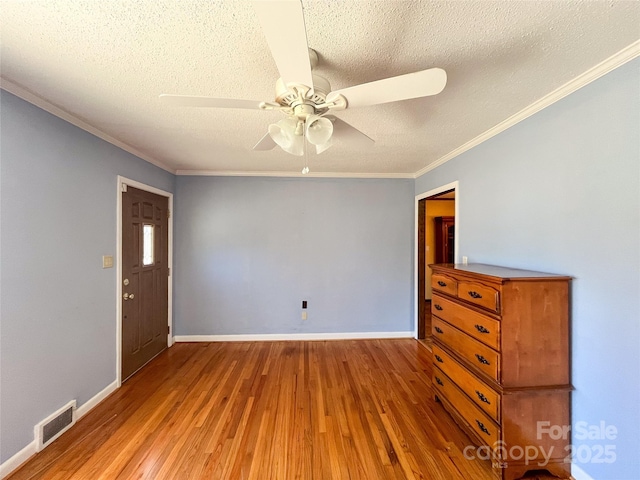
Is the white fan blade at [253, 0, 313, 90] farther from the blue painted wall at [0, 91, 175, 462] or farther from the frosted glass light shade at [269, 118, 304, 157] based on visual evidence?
the blue painted wall at [0, 91, 175, 462]

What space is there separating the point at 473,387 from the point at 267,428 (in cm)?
154

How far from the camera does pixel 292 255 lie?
3709 millimetres

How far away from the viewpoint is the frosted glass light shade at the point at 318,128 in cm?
124

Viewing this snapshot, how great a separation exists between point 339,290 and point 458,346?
1.97m

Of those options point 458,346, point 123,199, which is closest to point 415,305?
point 458,346

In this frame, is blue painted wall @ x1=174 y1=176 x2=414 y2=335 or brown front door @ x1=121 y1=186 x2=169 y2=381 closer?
brown front door @ x1=121 y1=186 x2=169 y2=381

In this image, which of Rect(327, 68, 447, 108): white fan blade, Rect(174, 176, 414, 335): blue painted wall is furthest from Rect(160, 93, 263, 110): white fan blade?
Rect(174, 176, 414, 335): blue painted wall

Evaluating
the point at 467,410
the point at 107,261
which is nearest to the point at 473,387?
the point at 467,410

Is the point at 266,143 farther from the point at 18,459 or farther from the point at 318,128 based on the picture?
the point at 18,459

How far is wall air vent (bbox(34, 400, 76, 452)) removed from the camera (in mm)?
1726

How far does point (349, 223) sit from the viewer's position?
3.75 m

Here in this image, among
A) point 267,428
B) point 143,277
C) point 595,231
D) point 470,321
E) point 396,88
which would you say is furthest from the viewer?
point 143,277

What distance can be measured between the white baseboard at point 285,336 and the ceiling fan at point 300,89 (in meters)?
2.93

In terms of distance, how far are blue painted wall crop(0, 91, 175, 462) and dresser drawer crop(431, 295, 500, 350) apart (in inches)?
117
